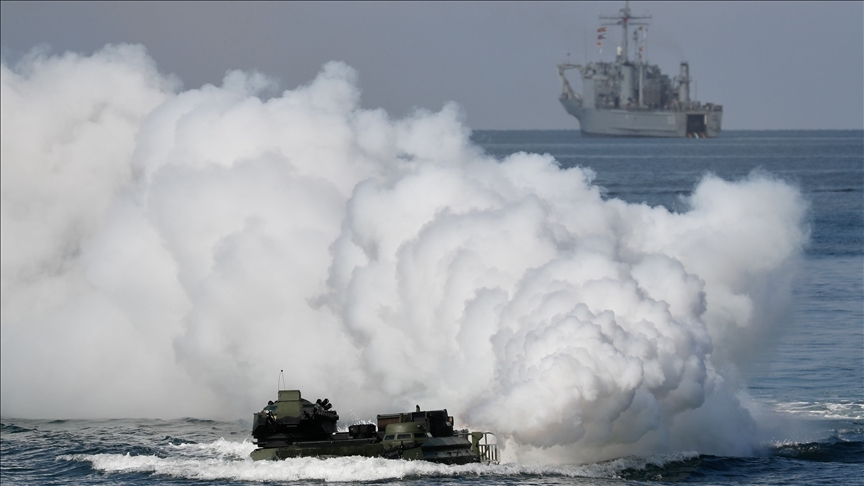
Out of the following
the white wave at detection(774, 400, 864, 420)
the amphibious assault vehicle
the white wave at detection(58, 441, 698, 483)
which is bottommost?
the white wave at detection(58, 441, 698, 483)

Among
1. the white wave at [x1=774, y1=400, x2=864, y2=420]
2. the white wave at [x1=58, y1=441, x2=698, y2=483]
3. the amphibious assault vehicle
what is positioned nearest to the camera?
the white wave at [x1=58, y1=441, x2=698, y2=483]

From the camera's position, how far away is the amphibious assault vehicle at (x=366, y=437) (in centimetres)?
6216

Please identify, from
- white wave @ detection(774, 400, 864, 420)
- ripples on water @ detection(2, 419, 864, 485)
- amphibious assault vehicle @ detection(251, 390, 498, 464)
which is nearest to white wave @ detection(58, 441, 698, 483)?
ripples on water @ detection(2, 419, 864, 485)

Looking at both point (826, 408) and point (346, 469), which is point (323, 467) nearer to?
point (346, 469)

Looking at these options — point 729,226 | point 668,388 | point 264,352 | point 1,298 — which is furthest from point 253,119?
point 668,388

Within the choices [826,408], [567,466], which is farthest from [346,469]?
[826,408]

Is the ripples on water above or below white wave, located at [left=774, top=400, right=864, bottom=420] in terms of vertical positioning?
below

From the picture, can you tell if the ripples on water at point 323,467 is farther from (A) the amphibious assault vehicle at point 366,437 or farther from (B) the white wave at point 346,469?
(A) the amphibious assault vehicle at point 366,437

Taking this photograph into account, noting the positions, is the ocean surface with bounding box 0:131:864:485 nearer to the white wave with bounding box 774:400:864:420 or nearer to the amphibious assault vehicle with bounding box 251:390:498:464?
the white wave with bounding box 774:400:864:420

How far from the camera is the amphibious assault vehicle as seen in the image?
6216cm

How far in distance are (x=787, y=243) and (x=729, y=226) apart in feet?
10.3

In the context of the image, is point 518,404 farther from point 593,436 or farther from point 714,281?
point 714,281

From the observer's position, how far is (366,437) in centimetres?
6606

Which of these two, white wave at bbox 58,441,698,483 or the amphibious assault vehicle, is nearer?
white wave at bbox 58,441,698,483
